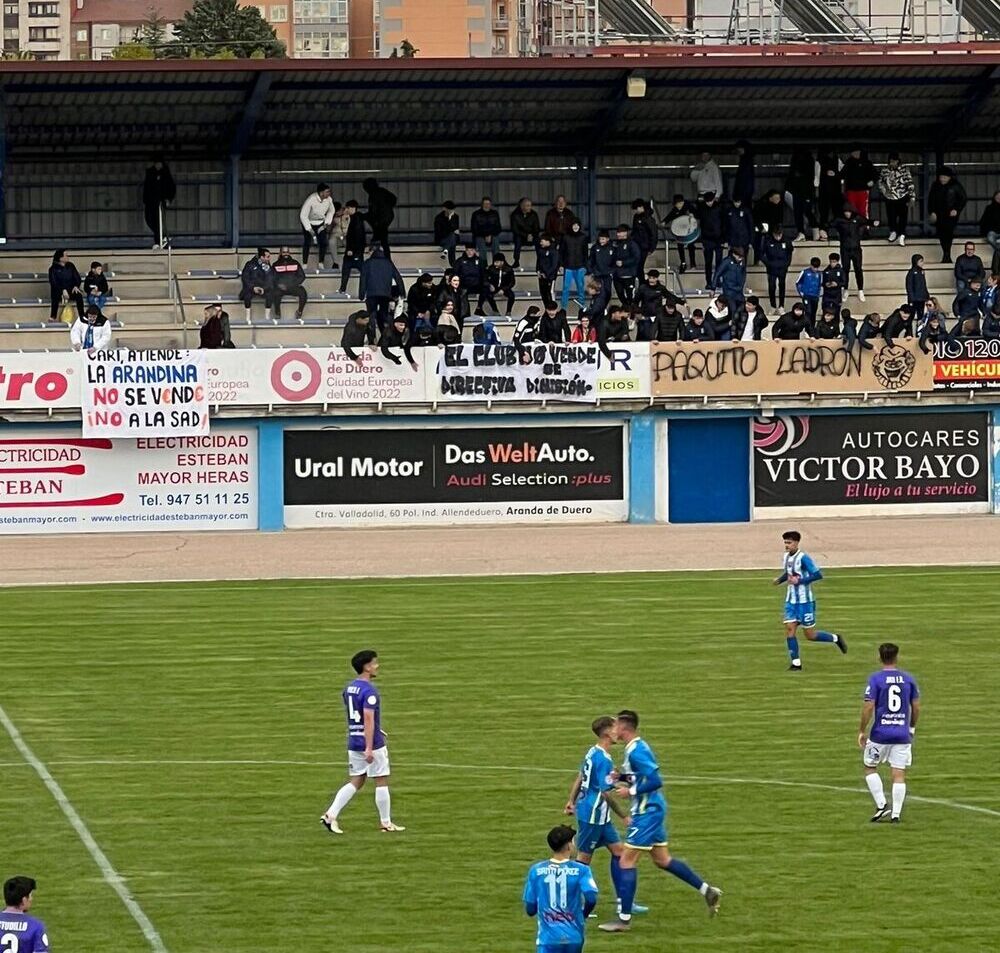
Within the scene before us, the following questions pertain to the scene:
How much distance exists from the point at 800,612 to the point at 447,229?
24.9m

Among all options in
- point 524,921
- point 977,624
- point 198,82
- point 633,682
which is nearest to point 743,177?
point 198,82

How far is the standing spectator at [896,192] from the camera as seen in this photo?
178 feet

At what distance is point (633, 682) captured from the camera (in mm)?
28484

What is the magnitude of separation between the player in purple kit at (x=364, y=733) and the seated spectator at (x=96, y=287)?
30700 millimetres

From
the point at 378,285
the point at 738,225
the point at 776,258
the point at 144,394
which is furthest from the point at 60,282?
the point at 776,258

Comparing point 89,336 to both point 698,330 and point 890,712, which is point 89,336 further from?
point 890,712

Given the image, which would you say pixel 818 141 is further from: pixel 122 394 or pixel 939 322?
pixel 122 394

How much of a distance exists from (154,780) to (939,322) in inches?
1145

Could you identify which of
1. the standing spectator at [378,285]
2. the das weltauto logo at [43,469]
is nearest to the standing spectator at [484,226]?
the standing spectator at [378,285]

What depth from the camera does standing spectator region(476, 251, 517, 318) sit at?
49.8m

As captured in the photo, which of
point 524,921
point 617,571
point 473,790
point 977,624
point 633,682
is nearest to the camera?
point 524,921

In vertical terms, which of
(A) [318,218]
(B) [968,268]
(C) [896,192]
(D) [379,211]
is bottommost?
(B) [968,268]

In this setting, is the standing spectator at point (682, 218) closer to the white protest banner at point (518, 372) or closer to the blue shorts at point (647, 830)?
the white protest banner at point (518, 372)

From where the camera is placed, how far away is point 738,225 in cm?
5188
